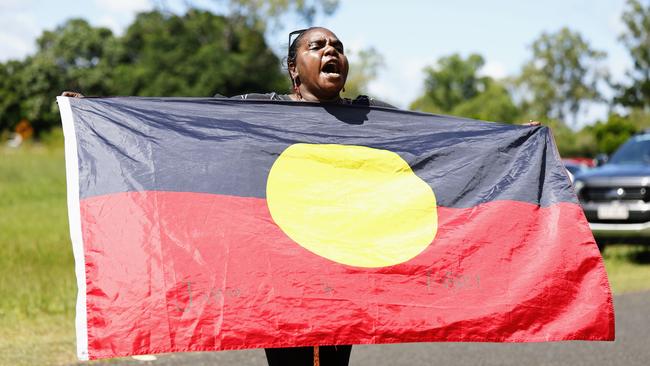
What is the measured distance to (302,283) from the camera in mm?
4340

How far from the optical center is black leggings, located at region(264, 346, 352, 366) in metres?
4.36

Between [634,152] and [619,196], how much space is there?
1493mm

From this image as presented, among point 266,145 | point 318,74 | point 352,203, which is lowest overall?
point 352,203

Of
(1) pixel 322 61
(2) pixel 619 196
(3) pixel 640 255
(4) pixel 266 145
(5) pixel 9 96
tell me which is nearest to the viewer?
(1) pixel 322 61

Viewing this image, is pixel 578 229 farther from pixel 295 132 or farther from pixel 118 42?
pixel 118 42

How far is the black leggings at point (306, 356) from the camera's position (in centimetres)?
436

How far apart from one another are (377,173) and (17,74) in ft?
295

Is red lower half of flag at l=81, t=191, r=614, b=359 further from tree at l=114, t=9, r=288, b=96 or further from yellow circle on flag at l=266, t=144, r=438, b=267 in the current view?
tree at l=114, t=9, r=288, b=96

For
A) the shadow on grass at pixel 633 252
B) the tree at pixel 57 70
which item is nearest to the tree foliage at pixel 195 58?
the tree at pixel 57 70

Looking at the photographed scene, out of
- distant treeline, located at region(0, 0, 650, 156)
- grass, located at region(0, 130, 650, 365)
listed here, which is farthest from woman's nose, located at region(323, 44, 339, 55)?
distant treeline, located at region(0, 0, 650, 156)

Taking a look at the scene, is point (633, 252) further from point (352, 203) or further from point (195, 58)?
point (195, 58)

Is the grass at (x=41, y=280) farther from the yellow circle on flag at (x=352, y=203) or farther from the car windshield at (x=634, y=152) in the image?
the yellow circle on flag at (x=352, y=203)

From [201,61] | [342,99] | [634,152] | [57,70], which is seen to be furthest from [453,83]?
[342,99]

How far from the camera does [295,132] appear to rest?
4785 millimetres
